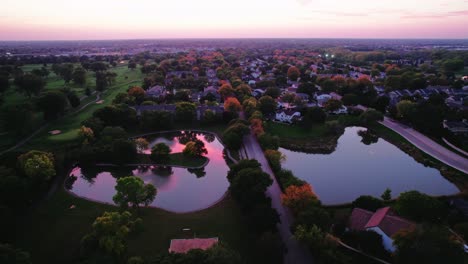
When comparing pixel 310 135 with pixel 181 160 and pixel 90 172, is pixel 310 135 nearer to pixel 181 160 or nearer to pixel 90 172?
pixel 181 160

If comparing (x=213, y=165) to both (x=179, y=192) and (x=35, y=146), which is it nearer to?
(x=179, y=192)

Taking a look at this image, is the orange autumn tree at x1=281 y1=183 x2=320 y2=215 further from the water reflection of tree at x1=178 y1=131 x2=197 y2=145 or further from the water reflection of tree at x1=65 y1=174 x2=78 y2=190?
the water reflection of tree at x1=178 y1=131 x2=197 y2=145

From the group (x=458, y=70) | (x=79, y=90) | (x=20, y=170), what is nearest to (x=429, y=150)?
(x=20, y=170)

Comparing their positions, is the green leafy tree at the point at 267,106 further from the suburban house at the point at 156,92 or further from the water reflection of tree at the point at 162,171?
the suburban house at the point at 156,92

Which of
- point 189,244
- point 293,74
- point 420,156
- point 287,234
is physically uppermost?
point 293,74

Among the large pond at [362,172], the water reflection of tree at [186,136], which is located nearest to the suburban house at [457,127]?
the large pond at [362,172]

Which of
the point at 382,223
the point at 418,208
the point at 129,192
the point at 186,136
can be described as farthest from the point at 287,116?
the point at 129,192
